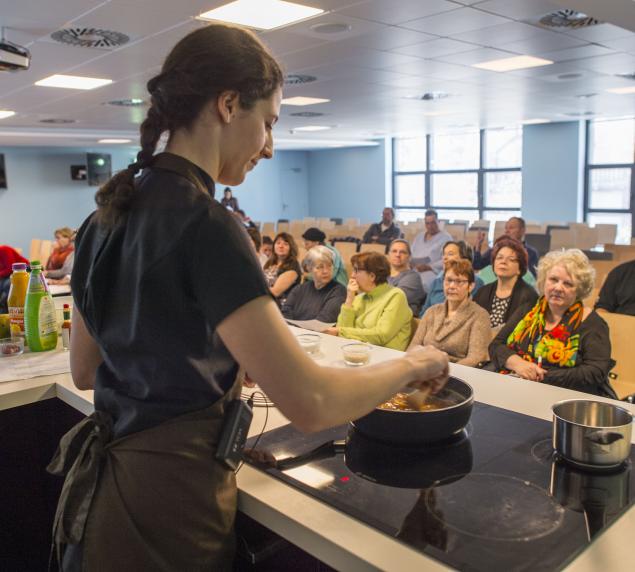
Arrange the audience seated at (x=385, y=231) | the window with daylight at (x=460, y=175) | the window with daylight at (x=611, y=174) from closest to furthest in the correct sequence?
the audience seated at (x=385, y=231) → the window with daylight at (x=611, y=174) → the window with daylight at (x=460, y=175)

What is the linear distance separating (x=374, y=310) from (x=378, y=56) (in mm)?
2302

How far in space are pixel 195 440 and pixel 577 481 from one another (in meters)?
0.63

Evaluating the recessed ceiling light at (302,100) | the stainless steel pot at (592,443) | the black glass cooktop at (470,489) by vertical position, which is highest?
the recessed ceiling light at (302,100)

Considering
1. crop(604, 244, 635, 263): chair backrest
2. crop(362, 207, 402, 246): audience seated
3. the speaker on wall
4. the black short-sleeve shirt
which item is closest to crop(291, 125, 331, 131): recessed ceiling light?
crop(362, 207, 402, 246): audience seated

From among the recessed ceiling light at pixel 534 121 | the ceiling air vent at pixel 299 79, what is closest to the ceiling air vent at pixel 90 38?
the ceiling air vent at pixel 299 79

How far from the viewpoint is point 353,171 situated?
14.9m

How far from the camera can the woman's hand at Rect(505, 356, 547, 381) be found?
2.50 metres

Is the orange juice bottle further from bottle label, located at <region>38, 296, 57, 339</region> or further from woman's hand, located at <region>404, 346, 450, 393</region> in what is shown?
woman's hand, located at <region>404, 346, 450, 393</region>

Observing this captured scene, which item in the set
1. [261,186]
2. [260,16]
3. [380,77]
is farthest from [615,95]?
[261,186]

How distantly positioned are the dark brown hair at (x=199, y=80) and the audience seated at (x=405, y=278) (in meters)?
3.65

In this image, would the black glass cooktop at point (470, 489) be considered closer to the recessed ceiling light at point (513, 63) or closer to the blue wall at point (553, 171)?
the recessed ceiling light at point (513, 63)

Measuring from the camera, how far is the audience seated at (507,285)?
3.61 meters

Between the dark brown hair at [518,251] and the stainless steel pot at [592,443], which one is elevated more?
the dark brown hair at [518,251]

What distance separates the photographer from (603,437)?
1070mm
